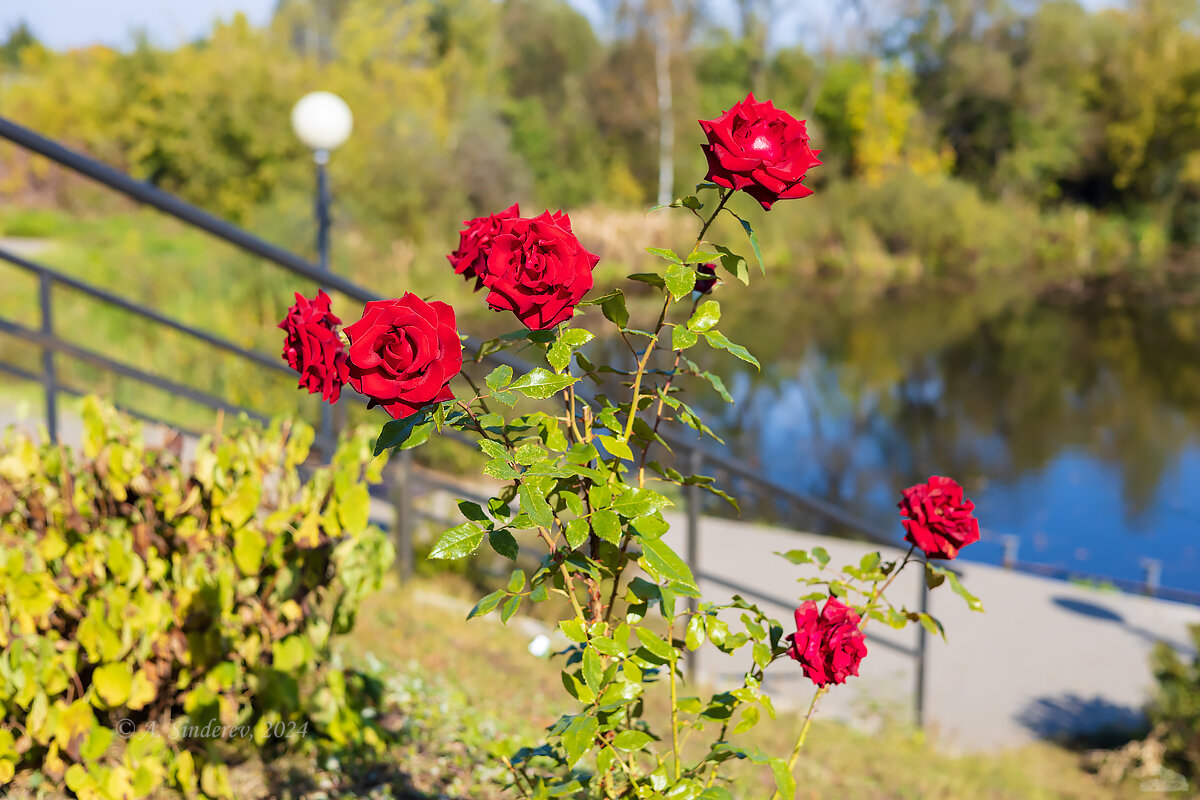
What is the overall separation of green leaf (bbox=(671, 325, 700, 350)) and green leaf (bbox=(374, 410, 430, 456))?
10.5 inches

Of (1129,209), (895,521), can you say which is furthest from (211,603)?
(1129,209)

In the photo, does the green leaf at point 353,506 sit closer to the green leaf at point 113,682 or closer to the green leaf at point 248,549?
the green leaf at point 248,549

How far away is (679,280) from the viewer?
1.00m

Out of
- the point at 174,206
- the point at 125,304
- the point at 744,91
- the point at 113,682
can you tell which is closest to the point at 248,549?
the point at 113,682

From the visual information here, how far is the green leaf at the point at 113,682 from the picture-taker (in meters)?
1.64

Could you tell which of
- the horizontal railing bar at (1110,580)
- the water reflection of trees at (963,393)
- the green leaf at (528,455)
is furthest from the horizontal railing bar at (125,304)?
the water reflection of trees at (963,393)

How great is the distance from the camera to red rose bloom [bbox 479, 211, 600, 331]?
0.93 m

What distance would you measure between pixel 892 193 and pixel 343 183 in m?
13.6

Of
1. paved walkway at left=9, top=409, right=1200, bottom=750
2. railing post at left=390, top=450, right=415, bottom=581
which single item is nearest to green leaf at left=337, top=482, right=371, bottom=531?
railing post at left=390, top=450, right=415, bottom=581

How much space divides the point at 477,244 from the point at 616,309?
166 millimetres

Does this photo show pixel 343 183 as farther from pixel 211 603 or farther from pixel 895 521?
pixel 211 603

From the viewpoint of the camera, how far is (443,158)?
16.6m

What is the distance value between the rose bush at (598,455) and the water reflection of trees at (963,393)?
321 inches

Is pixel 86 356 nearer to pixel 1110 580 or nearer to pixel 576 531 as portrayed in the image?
pixel 576 531
